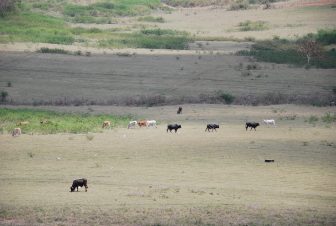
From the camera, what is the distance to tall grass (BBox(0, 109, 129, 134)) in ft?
128

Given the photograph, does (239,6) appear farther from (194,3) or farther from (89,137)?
(89,137)

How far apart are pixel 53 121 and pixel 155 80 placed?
609 inches

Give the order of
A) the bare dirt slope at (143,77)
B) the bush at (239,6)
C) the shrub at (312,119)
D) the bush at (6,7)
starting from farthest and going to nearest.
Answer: the bush at (239,6) → the bush at (6,7) → the bare dirt slope at (143,77) → the shrub at (312,119)

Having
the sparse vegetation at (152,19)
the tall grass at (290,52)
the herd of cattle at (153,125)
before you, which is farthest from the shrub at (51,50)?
the sparse vegetation at (152,19)

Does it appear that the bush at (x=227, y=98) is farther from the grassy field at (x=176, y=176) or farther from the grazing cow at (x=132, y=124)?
the grazing cow at (x=132, y=124)

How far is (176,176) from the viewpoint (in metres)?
28.4

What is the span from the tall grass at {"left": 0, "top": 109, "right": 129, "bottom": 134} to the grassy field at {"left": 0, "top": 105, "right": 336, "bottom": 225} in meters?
1.49

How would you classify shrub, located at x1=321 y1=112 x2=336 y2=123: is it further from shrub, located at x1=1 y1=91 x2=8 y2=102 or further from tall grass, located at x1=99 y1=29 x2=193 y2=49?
tall grass, located at x1=99 y1=29 x2=193 y2=49

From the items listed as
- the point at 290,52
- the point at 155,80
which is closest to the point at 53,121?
the point at 155,80

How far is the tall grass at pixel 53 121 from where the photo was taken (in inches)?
1531

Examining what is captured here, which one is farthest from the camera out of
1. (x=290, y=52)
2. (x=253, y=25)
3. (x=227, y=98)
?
(x=253, y=25)

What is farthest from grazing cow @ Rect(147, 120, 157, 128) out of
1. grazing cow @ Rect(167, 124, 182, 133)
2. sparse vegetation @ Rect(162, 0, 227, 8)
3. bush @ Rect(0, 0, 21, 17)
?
sparse vegetation @ Rect(162, 0, 227, 8)

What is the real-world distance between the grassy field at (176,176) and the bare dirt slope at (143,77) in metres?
11.2

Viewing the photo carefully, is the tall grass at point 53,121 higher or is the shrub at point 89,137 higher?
the shrub at point 89,137
